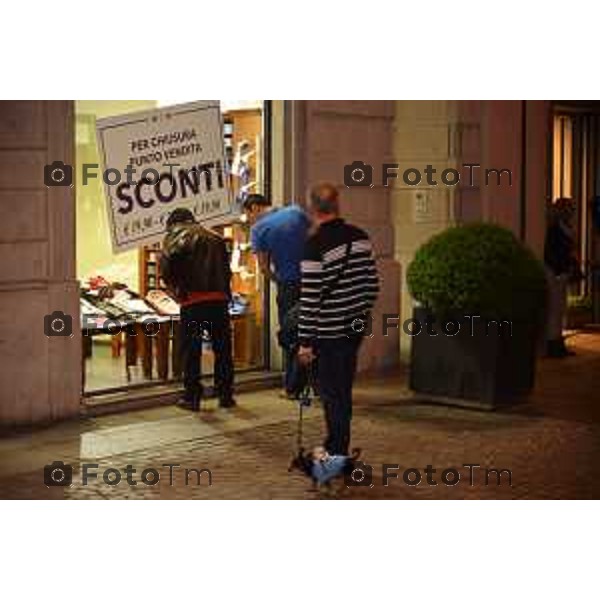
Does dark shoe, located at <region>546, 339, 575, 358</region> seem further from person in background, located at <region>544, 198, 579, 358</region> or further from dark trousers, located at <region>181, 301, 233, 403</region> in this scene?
dark trousers, located at <region>181, 301, 233, 403</region>

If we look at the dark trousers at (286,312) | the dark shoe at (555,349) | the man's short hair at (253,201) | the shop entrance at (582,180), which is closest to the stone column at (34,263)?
the dark trousers at (286,312)

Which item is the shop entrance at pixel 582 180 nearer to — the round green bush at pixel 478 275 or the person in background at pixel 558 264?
the person in background at pixel 558 264

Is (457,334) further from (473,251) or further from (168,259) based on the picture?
(168,259)

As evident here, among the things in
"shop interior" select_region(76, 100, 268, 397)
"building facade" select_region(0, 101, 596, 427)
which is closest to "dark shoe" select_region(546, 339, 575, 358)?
"building facade" select_region(0, 101, 596, 427)

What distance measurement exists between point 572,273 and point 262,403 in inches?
171

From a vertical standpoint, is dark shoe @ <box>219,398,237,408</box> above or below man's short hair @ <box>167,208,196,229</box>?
below

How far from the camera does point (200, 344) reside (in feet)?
33.3

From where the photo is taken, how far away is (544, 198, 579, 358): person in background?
13.2 m

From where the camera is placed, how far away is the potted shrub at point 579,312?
50.2ft

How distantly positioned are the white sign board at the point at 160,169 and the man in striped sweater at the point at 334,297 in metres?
3.22

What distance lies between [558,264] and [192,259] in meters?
4.82

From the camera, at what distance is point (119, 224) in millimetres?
10492

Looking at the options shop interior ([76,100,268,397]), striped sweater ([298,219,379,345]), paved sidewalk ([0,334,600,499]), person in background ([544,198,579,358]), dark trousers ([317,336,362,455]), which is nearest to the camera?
striped sweater ([298,219,379,345])
